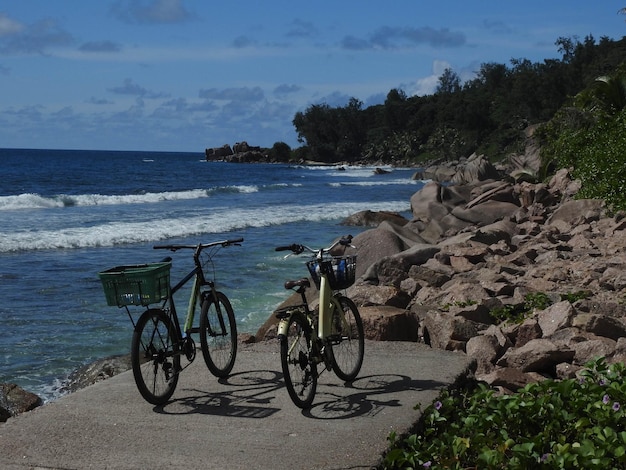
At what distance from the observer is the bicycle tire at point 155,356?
18.7 ft

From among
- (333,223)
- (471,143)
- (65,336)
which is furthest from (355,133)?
(65,336)

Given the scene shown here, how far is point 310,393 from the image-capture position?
576 centimetres

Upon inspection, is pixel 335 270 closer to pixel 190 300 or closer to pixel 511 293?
pixel 190 300

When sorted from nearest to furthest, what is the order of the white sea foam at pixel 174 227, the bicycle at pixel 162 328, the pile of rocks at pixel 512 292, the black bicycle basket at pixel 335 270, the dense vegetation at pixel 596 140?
1. the bicycle at pixel 162 328
2. the black bicycle basket at pixel 335 270
3. the pile of rocks at pixel 512 292
4. the dense vegetation at pixel 596 140
5. the white sea foam at pixel 174 227

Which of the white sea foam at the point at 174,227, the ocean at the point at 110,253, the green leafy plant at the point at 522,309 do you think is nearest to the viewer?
the green leafy plant at the point at 522,309

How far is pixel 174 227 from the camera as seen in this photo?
90.6 feet

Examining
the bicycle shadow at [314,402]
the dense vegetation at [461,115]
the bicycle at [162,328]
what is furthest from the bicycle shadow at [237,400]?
the dense vegetation at [461,115]

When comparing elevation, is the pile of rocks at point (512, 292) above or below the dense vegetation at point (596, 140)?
below

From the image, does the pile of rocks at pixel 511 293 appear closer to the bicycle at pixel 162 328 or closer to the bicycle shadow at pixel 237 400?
the bicycle shadow at pixel 237 400

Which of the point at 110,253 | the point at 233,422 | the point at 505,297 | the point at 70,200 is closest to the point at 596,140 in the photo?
the point at 110,253

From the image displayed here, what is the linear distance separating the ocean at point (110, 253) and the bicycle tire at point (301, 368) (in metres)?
3.80

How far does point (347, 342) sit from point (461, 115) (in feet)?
343

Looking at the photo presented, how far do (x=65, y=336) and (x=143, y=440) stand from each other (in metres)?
6.28

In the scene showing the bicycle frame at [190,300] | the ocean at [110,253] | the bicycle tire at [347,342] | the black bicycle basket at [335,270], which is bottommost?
the ocean at [110,253]
